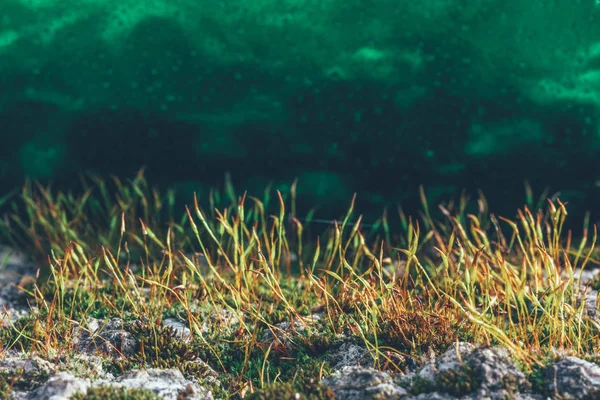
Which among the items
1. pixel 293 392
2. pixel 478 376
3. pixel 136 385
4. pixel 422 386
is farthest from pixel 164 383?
pixel 478 376

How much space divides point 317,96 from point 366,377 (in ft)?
6.51

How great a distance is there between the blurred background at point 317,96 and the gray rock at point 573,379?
178cm

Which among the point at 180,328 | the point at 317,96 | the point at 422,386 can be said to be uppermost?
the point at 317,96

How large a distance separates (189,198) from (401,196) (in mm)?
1376

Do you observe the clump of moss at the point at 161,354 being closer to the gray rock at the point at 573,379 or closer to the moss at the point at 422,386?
the moss at the point at 422,386

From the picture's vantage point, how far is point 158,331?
2920 mm

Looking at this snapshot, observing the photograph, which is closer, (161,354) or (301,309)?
(161,354)

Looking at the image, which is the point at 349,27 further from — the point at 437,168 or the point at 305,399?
the point at 305,399

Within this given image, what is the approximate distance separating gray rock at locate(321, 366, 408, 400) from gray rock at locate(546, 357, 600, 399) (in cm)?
54

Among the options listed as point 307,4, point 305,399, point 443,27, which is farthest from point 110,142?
point 305,399

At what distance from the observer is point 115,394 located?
95.0 inches

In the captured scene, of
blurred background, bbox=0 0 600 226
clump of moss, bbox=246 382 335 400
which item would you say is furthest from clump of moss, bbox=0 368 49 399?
blurred background, bbox=0 0 600 226

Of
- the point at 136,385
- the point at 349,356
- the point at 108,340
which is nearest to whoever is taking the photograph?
the point at 136,385

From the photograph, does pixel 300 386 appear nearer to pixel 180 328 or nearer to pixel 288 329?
pixel 288 329
